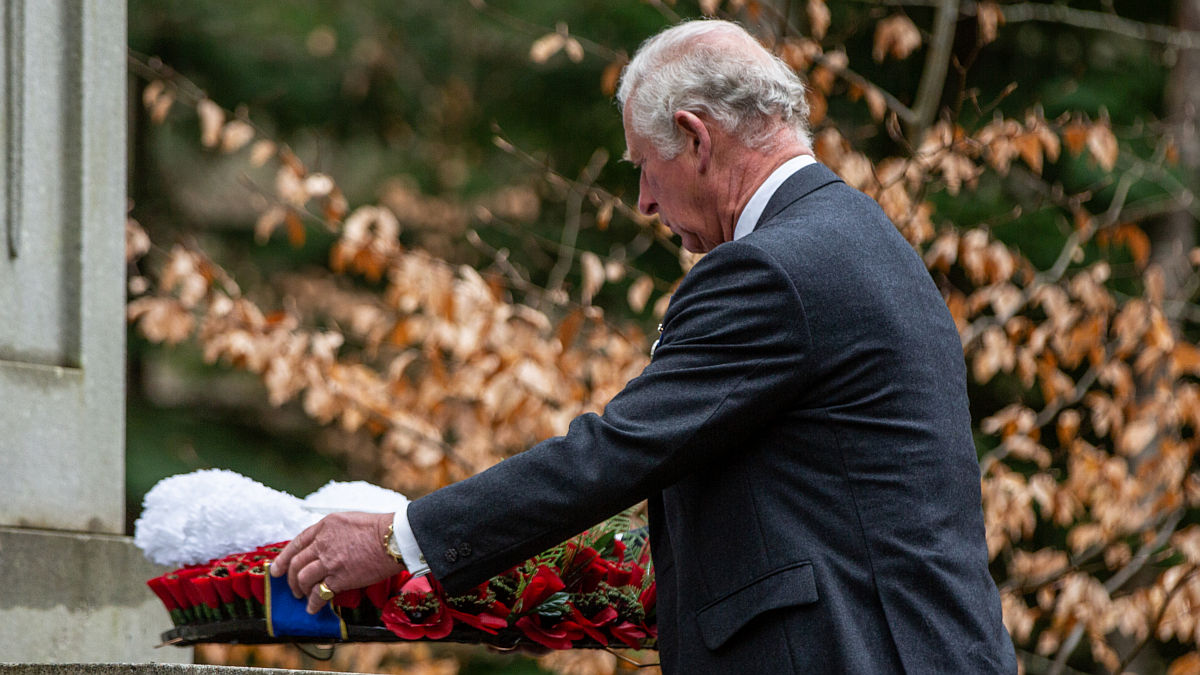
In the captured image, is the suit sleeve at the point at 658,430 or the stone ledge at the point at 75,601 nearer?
the suit sleeve at the point at 658,430

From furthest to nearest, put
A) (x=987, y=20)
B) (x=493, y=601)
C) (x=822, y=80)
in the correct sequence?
1. (x=822, y=80)
2. (x=987, y=20)
3. (x=493, y=601)

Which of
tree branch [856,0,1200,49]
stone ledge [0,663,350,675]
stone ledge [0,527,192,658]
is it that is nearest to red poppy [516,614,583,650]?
stone ledge [0,663,350,675]

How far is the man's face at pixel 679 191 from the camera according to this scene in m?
2.82

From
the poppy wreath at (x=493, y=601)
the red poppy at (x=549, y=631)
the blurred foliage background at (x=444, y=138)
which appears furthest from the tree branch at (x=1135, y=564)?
the red poppy at (x=549, y=631)

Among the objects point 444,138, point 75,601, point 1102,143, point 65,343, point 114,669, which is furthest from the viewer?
point 444,138

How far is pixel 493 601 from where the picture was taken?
279 cm

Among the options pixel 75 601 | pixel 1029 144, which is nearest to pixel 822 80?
pixel 1029 144

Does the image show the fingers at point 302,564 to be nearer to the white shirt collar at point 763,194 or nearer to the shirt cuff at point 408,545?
the shirt cuff at point 408,545

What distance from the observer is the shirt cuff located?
2.57 meters

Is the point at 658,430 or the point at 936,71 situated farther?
the point at 936,71

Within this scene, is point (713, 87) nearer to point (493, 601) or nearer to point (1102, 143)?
point (493, 601)

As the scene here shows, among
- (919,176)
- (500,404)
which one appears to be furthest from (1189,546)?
(500,404)

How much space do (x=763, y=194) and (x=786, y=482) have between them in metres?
0.59

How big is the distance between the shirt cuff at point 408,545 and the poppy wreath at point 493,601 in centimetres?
12
